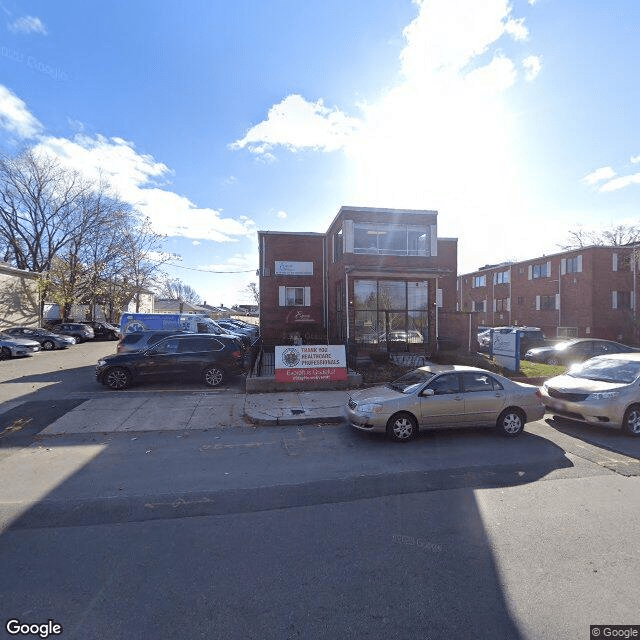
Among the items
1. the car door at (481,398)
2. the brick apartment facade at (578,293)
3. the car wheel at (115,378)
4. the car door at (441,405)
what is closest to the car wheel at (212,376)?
the car wheel at (115,378)

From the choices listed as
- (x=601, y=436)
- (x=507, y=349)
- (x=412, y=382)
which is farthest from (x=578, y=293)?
(x=412, y=382)

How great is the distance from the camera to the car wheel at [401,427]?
21.6ft

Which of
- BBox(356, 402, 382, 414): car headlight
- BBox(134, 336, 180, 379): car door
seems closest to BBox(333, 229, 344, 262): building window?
BBox(134, 336, 180, 379): car door

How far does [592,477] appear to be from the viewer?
5102 mm

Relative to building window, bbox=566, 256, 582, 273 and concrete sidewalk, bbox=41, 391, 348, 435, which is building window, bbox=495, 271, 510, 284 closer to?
building window, bbox=566, 256, 582, 273

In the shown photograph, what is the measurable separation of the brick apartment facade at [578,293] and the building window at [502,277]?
0.54 m

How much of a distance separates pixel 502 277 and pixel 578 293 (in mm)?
11232

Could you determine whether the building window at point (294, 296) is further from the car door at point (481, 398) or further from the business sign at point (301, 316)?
the car door at point (481, 398)

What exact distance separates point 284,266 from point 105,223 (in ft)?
81.0

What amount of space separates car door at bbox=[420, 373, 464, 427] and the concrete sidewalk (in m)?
2.16

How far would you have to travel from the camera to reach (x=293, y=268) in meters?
22.2

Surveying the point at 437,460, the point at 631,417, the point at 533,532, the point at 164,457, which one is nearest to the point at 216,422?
the point at 164,457

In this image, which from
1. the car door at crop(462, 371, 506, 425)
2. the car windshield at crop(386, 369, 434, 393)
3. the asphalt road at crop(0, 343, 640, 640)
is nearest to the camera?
the asphalt road at crop(0, 343, 640, 640)

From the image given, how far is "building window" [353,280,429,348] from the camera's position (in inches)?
647
